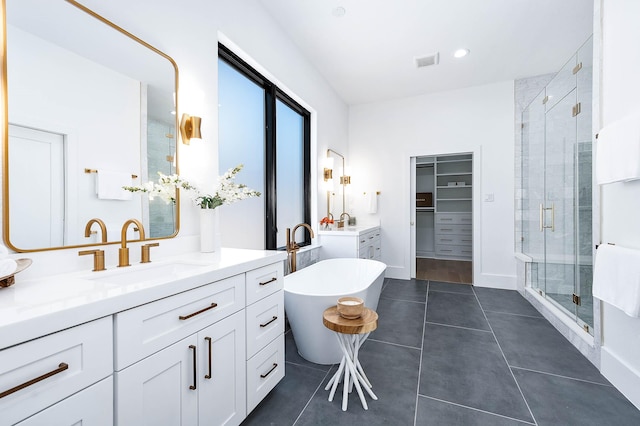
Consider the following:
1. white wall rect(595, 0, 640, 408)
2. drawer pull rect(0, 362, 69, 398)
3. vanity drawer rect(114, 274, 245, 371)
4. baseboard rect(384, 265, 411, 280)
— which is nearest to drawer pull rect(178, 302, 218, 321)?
vanity drawer rect(114, 274, 245, 371)

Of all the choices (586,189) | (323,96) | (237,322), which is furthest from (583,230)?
(323,96)

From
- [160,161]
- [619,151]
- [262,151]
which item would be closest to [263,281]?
[160,161]

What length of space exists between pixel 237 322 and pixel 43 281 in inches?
29.0

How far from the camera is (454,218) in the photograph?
19.6 feet

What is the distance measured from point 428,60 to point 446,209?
3.66m

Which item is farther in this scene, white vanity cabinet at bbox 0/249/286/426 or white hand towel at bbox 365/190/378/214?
white hand towel at bbox 365/190/378/214

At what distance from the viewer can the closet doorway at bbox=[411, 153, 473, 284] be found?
587 cm

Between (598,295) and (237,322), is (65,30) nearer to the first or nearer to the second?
(237,322)

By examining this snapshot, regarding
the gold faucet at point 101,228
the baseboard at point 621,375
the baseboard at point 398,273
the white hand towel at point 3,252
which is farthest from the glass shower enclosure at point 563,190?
the white hand towel at point 3,252

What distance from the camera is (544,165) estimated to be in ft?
10.2

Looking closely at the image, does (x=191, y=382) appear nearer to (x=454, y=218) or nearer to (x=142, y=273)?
(x=142, y=273)

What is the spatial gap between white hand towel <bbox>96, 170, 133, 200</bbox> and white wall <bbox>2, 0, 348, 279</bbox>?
25 centimetres

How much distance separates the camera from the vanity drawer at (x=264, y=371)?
4.53ft

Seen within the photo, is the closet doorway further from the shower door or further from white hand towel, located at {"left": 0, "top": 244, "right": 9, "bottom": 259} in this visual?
white hand towel, located at {"left": 0, "top": 244, "right": 9, "bottom": 259}
